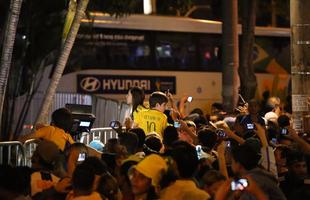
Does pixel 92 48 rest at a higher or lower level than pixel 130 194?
higher

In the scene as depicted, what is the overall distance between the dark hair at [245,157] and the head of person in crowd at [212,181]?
1.31ft

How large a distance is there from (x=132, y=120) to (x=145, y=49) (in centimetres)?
1255

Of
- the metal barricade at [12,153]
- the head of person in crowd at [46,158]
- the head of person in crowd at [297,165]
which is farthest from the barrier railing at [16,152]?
the head of person in crowd at [297,165]

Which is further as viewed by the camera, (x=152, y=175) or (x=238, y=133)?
(x=238, y=133)

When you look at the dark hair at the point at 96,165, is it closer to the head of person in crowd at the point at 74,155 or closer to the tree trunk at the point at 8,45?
the head of person in crowd at the point at 74,155

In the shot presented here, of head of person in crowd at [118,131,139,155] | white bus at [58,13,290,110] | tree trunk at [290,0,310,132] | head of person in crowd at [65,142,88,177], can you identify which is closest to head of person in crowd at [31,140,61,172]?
head of person in crowd at [65,142,88,177]

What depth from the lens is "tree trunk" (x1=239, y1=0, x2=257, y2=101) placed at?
60.7 ft

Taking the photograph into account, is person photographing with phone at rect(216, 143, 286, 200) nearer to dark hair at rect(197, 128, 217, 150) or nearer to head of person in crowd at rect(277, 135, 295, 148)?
dark hair at rect(197, 128, 217, 150)

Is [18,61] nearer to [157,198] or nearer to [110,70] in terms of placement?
[110,70]

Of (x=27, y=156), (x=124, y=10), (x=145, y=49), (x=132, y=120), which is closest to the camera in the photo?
(x=27, y=156)

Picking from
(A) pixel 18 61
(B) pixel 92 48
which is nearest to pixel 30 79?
(A) pixel 18 61

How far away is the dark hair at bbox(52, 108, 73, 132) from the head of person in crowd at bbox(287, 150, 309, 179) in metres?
2.46

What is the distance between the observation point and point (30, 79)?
1802 centimetres

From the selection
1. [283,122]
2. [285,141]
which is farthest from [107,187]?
[283,122]
